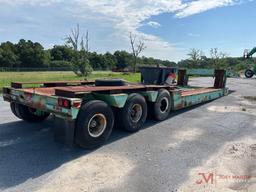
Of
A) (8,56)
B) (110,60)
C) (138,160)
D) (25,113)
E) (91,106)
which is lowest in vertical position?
(138,160)

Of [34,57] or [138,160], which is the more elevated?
[34,57]

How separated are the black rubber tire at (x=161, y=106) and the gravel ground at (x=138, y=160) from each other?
10.6 inches

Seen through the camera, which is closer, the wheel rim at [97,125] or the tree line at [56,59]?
the wheel rim at [97,125]

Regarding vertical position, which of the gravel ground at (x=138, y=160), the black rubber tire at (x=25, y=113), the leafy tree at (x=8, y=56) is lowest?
the gravel ground at (x=138, y=160)

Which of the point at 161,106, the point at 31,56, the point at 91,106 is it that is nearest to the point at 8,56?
the point at 31,56

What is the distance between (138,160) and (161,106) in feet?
7.97

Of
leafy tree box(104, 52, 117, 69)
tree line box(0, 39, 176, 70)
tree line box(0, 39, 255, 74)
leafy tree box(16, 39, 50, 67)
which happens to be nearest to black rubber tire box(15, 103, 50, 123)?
tree line box(0, 39, 255, 74)

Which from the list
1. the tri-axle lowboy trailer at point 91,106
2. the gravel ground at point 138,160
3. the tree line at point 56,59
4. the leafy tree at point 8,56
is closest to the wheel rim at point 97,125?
the tri-axle lowboy trailer at point 91,106

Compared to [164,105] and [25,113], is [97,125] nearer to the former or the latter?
[25,113]

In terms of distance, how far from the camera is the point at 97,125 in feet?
12.9

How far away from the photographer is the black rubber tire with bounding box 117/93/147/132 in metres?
4.37

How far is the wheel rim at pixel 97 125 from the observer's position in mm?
3794

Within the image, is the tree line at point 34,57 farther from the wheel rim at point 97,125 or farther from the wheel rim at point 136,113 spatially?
the wheel rim at point 97,125

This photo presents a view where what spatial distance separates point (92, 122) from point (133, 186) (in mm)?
1400
